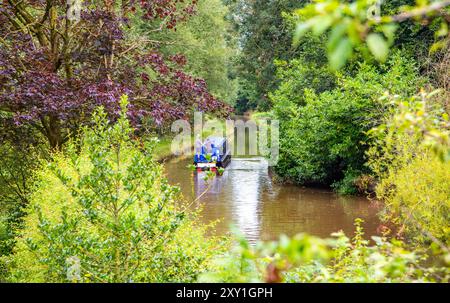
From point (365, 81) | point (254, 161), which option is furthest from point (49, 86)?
point (254, 161)

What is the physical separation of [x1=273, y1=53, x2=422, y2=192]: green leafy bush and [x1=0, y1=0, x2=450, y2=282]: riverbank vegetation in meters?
0.07

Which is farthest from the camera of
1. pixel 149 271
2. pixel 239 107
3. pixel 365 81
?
pixel 239 107

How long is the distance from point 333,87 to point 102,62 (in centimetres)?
1461

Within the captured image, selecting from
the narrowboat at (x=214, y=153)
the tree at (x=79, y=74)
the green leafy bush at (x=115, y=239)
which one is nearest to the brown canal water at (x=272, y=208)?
the narrowboat at (x=214, y=153)

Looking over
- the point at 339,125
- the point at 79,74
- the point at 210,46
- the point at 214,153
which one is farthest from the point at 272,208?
the point at 210,46

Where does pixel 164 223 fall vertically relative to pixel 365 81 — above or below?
below

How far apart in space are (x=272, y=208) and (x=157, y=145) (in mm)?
8698

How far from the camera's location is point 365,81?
67.6 feet

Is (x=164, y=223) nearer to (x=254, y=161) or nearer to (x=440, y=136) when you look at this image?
(x=440, y=136)

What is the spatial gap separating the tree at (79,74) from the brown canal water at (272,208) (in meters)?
2.56

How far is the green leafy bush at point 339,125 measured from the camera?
19.2 meters

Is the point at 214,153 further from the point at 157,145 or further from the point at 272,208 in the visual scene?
the point at 157,145

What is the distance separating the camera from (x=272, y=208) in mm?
18641

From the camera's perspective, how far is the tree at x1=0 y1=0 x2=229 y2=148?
377 inches
